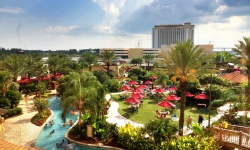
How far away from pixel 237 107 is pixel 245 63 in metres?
9.32

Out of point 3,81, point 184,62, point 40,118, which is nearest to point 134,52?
point 3,81

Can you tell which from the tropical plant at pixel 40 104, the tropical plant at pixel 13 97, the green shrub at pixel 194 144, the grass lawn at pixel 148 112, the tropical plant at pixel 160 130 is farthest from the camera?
the tropical plant at pixel 13 97

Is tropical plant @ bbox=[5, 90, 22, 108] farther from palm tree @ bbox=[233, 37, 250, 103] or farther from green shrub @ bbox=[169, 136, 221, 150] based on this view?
palm tree @ bbox=[233, 37, 250, 103]

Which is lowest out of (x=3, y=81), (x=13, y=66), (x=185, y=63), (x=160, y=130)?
(x=160, y=130)

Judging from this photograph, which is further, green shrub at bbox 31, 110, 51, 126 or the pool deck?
green shrub at bbox 31, 110, 51, 126

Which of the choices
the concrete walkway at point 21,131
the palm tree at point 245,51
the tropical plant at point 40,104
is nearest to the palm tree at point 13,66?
the concrete walkway at point 21,131

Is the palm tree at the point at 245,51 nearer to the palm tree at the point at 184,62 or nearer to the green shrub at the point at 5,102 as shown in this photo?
the palm tree at the point at 184,62

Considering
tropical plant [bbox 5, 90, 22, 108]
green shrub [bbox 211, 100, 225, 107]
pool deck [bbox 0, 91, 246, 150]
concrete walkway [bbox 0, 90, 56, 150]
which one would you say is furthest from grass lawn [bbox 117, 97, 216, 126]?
tropical plant [bbox 5, 90, 22, 108]

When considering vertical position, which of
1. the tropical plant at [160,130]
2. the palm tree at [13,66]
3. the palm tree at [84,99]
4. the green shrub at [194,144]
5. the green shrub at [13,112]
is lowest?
the green shrub at [13,112]

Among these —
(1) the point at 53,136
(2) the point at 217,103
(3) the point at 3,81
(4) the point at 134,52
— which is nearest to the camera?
(1) the point at 53,136

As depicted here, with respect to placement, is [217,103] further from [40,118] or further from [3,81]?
[3,81]

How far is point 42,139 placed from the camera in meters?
17.6

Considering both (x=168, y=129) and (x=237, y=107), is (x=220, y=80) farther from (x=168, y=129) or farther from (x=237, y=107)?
(x=168, y=129)

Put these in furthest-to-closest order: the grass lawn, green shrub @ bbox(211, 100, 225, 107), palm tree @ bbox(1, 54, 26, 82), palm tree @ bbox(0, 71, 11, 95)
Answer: palm tree @ bbox(1, 54, 26, 82), green shrub @ bbox(211, 100, 225, 107), palm tree @ bbox(0, 71, 11, 95), the grass lawn
